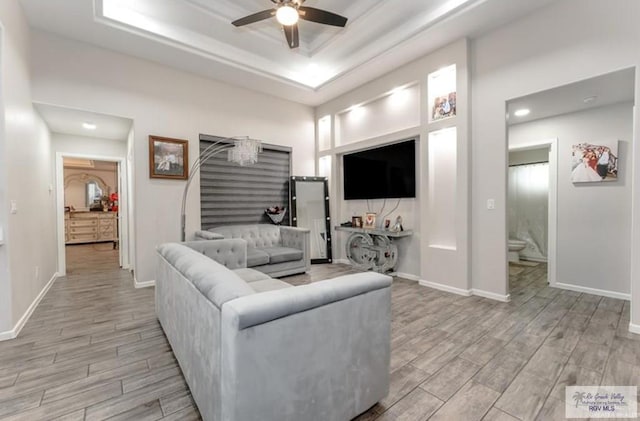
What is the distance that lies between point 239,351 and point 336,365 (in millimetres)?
523

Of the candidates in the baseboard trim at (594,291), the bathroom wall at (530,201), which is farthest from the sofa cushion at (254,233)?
the bathroom wall at (530,201)

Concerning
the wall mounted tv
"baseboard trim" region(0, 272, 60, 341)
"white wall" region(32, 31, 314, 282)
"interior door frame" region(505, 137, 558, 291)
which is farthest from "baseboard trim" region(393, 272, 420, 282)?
"baseboard trim" region(0, 272, 60, 341)

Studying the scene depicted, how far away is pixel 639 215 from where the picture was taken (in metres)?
2.48

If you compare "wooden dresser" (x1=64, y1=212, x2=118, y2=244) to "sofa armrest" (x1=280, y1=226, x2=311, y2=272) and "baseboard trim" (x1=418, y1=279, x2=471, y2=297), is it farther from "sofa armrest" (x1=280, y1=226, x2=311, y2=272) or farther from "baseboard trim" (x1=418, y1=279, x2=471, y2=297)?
"baseboard trim" (x1=418, y1=279, x2=471, y2=297)

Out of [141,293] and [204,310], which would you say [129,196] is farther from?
[204,310]

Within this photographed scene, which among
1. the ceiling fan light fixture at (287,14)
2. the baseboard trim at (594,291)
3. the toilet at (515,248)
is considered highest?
the ceiling fan light fixture at (287,14)

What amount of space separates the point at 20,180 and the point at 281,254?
3.03 m

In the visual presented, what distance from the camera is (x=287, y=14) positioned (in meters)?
2.88

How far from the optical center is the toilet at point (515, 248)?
528 cm

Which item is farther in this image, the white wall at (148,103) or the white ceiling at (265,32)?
the white wall at (148,103)

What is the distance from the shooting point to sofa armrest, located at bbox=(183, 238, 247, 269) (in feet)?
10.9

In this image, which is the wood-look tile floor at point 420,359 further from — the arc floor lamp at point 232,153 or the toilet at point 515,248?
the toilet at point 515,248

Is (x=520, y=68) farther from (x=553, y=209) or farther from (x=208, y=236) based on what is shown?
(x=208, y=236)

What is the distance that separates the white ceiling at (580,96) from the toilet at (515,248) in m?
2.43
